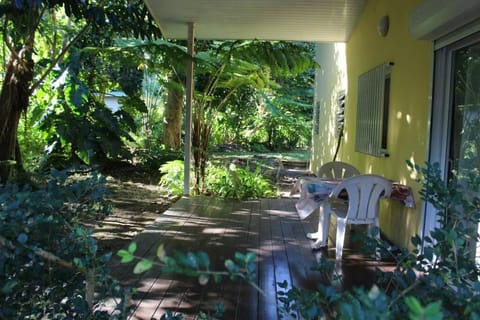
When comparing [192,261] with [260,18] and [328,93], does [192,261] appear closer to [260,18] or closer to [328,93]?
[260,18]

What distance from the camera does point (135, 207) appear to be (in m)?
6.57

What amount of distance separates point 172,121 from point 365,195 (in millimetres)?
8030

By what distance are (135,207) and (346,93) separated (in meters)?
3.86

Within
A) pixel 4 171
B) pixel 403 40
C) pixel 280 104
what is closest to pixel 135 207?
pixel 4 171

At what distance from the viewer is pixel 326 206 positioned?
13.4 ft

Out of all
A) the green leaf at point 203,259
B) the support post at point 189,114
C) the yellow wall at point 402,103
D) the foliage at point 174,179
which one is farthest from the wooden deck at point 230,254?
the foliage at point 174,179

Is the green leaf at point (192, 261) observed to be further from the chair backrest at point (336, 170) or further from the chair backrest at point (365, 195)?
the chair backrest at point (336, 170)

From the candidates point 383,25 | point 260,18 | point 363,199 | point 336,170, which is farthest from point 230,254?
point 260,18

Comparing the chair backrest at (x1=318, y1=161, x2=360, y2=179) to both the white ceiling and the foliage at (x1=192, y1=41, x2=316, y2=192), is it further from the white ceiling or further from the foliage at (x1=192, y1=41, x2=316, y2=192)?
the foliage at (x1=192, y1=41, x2=316, y2=192)

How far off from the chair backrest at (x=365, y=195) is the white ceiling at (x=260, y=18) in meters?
2.86

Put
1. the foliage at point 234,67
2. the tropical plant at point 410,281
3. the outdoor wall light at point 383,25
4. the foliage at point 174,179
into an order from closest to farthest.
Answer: the tropical plant at point 410,281, the outdoor wall light at point 383,25, the foliage at point 234,67, the foliage at point 174,179

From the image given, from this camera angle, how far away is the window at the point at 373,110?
4742mm

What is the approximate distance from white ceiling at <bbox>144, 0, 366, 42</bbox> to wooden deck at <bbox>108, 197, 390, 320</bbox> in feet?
8.91

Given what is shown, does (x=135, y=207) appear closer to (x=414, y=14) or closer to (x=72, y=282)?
(x=414, y=14)
